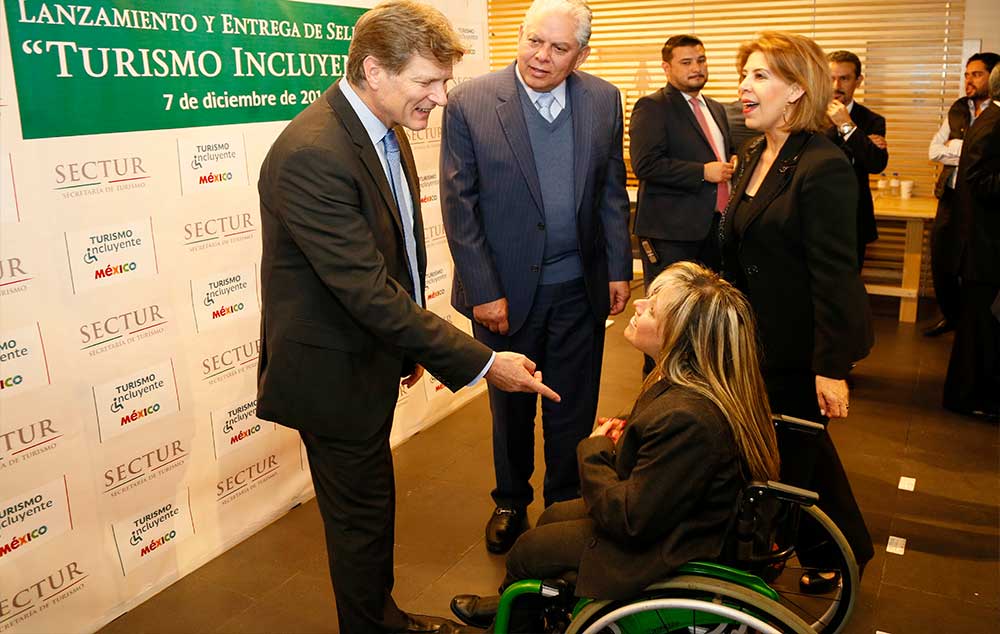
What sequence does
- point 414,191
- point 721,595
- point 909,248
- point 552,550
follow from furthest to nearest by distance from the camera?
point 909,248, point 414,191, point 552,550, point 721,595

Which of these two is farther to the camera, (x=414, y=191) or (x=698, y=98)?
(x=698, y=98)

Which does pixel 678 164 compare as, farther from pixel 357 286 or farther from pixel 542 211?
pixel 357 286

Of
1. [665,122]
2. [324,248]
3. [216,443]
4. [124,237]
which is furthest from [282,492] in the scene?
[665,122]

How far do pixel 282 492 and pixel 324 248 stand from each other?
1.77 metres

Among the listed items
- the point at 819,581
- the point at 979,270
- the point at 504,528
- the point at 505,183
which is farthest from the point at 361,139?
the point at 979,270

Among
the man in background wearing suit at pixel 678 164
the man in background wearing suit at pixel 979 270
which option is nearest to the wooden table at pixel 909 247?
the man in background wearing suit at pixel 979 270

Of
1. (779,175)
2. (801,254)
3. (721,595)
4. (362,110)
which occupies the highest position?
(362,110)

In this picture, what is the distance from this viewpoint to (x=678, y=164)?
427 centimetres

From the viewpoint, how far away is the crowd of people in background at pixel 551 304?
2039 mm

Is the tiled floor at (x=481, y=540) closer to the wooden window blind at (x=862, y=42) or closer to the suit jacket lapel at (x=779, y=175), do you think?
the suit jacket lapel at (x=779, y=175)

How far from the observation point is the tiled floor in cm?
285

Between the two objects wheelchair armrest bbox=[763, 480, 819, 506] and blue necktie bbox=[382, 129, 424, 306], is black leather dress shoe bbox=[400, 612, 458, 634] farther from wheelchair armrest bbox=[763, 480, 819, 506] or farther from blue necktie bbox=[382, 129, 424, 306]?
wheelchair armrest bbox=[763, 480, 819, 506]

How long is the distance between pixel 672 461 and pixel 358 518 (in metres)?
0.89

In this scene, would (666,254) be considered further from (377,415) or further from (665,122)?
(377,415)
